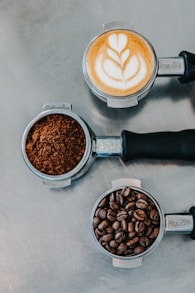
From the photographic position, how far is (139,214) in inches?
35.5

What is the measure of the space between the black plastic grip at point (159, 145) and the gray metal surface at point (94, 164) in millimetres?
53

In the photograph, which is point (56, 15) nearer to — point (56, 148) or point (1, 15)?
point (1, 15)

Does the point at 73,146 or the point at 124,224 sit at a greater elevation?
the point at 73,146

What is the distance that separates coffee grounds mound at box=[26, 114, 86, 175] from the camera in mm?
927

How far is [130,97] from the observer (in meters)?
→ 0.96

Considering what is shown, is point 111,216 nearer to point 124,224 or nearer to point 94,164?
point 124,224

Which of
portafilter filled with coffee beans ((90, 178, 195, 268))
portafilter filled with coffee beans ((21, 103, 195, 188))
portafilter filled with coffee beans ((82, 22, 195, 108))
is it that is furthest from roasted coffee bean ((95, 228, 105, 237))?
portafilter filled with coffee beans ((82, 22, 195, 108))

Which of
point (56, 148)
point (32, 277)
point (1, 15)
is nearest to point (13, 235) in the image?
point (32, 277)

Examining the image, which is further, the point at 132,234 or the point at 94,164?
the point at 94,164

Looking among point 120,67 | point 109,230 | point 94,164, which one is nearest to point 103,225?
point 109,230

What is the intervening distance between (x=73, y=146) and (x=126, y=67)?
177 mm

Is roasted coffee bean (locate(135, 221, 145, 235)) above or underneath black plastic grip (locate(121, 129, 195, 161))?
underneath

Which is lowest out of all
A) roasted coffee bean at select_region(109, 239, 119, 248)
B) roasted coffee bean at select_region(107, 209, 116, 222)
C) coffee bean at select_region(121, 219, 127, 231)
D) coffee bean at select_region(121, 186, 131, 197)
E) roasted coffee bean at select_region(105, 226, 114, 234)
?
roasted coffee bean at select_region(109, 239, 119, 248)

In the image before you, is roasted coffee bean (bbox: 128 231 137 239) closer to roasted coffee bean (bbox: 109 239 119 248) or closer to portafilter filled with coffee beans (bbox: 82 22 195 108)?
roasted coffee bean (bbox: 109 239 119 248)
